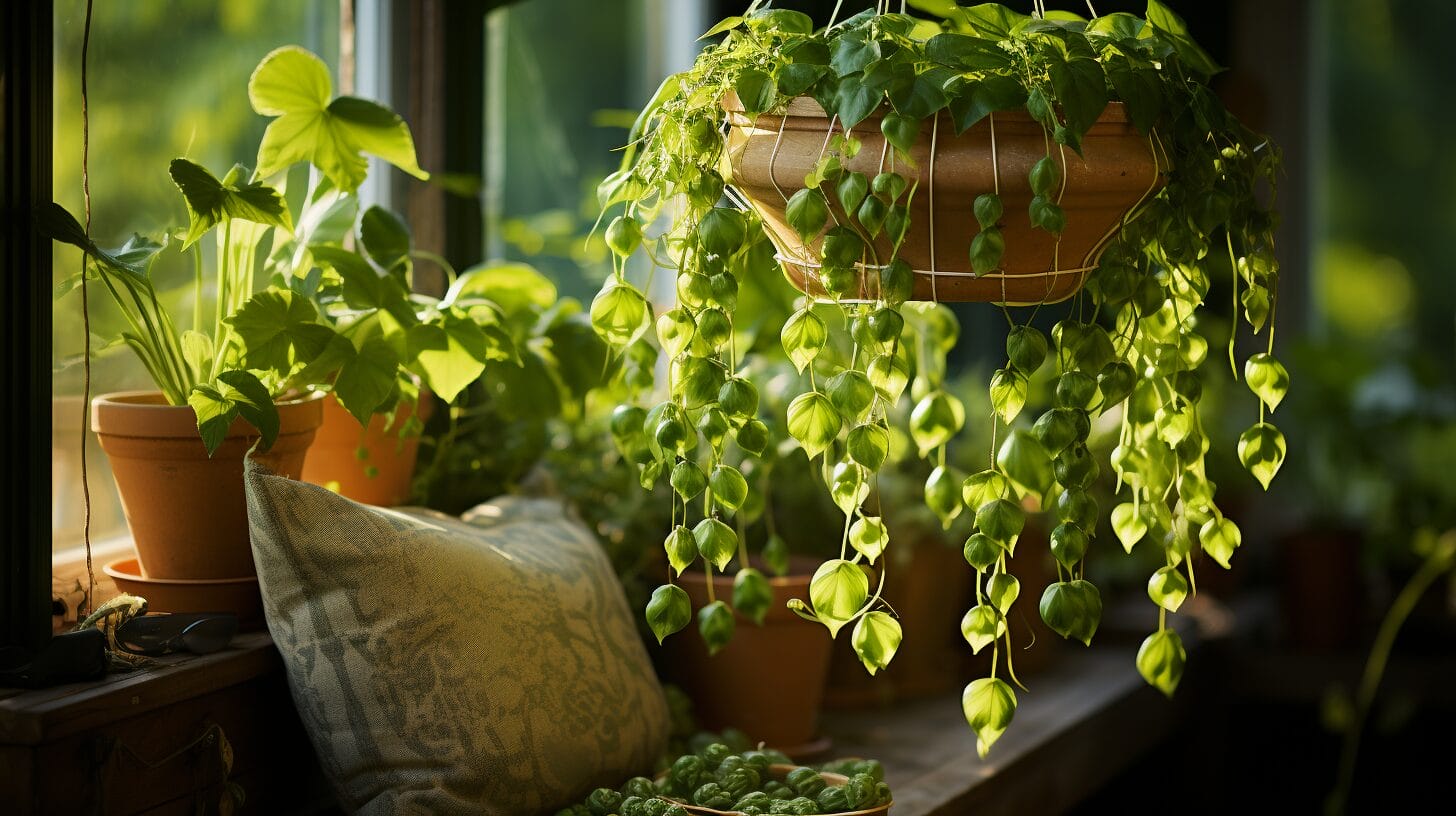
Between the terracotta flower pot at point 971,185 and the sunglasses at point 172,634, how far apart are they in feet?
1.98

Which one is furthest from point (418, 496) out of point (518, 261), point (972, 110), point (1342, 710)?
point (1342, 710)

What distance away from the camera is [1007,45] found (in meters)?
1.08

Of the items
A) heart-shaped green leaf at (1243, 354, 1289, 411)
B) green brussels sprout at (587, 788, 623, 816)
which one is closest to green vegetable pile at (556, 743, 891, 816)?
green brussels sprout at (587, 788, 623, 816)

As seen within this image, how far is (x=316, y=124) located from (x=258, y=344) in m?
0.23

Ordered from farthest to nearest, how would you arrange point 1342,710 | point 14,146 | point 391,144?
point 1342,710 < point 391,144 < point 14,146

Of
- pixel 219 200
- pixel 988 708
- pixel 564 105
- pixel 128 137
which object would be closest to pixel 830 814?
pixel 988 708

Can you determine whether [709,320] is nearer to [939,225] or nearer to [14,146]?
[939,225]

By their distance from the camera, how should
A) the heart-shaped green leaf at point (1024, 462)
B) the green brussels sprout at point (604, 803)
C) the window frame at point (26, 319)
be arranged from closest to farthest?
the heart-shaped green leaf at point (1024, 462) → the window frame at point (26, 319) → the green brussels sprout at point (604, 803)

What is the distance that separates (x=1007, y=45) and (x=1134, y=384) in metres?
0.27

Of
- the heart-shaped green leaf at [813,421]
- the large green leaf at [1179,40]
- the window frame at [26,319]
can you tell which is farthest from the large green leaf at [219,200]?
the large green leaf at [1179,40]

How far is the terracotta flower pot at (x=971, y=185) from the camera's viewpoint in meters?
1.03

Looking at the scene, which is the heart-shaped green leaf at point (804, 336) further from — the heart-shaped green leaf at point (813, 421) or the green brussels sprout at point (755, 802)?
the green brussels sprout at point (755, 802)

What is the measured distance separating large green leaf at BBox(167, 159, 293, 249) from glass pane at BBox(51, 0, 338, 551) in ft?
0.44

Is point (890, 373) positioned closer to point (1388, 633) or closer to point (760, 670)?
point (760, 670)
